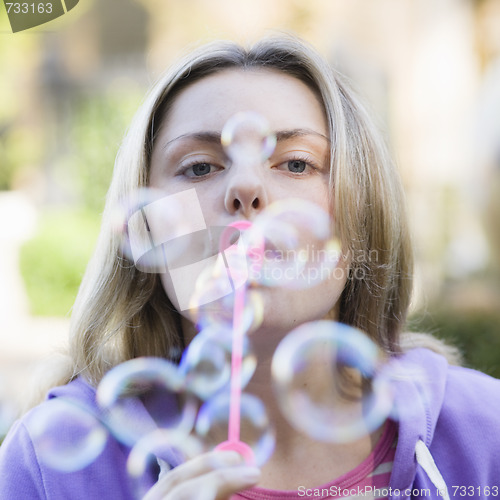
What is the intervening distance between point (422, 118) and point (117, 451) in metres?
5.96

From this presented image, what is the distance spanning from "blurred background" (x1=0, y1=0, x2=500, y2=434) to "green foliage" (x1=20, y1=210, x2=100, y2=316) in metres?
0.01

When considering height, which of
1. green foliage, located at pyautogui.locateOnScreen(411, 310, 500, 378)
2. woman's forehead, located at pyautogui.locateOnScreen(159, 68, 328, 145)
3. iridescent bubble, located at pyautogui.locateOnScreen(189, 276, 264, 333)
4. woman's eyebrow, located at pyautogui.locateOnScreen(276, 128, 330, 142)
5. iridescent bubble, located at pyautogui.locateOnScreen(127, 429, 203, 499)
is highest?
woman's forehead, located at pyautogui.locateOnScreen(159, 68, 328, 145)

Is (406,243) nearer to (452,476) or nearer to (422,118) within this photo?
(452,476)

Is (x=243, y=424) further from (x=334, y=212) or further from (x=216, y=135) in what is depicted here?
(x=216, y=135)

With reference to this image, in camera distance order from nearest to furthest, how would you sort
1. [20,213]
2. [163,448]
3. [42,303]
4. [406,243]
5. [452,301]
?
[163,448]
[406,243]
[452,301]
[42,303]
[20,213]

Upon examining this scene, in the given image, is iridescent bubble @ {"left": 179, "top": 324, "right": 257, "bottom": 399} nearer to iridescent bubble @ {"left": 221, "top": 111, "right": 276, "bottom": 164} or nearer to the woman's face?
the woman's face

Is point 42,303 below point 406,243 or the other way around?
below

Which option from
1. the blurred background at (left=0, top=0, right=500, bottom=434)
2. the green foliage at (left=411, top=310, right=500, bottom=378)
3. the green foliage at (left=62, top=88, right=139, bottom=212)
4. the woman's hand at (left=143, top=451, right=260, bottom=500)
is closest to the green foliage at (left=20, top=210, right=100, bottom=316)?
the blurred background at (left=0, top=0, right=500, bottom=434)

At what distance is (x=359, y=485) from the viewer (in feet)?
4.19

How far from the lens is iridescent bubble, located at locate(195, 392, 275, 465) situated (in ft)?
4.35

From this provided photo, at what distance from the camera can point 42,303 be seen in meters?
5.61

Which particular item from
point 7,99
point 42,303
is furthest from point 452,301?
point 7,99

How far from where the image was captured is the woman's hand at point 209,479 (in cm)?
89

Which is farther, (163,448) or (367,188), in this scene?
(367,188)
